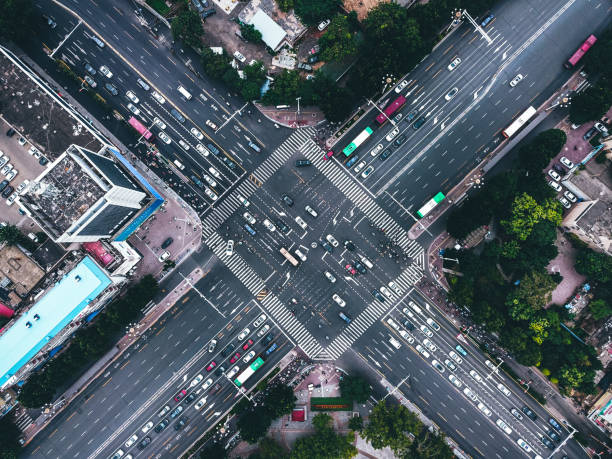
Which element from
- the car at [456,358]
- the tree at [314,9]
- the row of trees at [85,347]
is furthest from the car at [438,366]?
the tree at [314,9]

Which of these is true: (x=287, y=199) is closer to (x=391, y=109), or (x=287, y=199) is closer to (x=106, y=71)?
(x=391, y=109)

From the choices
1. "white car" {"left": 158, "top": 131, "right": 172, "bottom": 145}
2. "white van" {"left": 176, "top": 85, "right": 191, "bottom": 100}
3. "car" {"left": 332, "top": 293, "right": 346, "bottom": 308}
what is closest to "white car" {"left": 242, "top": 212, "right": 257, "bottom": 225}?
"white car" {"left": 158, "top": 131, "right": 172, "bottom": 145}

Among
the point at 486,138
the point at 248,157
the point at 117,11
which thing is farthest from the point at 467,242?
the point at 117,11

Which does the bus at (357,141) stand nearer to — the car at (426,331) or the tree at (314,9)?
the tree at (314,9)

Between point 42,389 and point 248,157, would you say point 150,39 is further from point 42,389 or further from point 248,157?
point 42,389

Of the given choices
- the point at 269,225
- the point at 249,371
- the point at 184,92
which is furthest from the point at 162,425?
the point at 184,92

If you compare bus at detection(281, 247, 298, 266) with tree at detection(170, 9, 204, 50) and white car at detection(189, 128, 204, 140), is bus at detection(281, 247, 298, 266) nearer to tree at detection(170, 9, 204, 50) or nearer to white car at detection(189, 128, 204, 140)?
white car at detection(189, 128, 204, 140)
